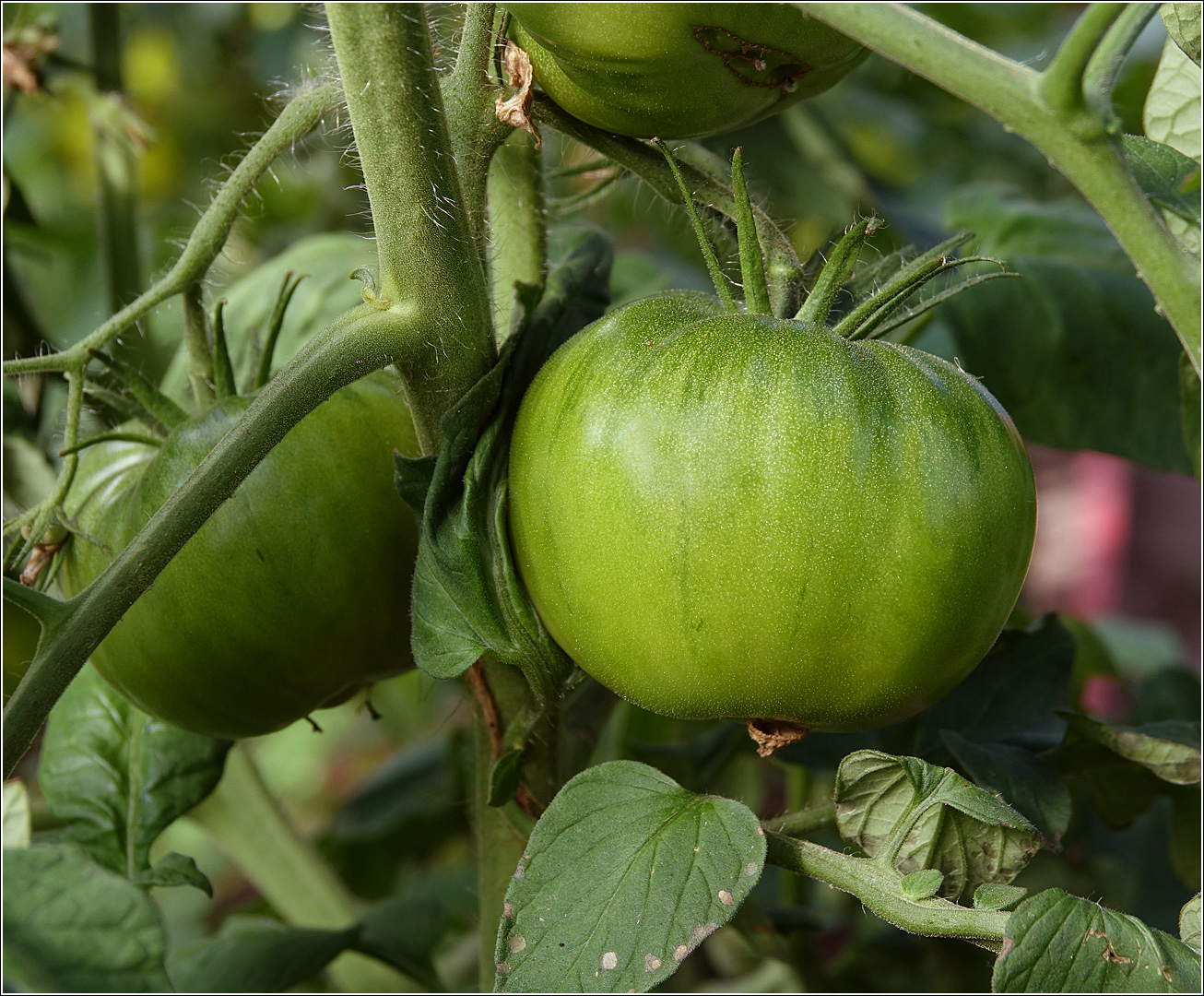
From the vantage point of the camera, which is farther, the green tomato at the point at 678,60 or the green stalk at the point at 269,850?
the green stalk at the point at 269,850

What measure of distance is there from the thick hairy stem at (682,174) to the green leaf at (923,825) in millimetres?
182

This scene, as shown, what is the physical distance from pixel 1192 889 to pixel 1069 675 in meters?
0.19

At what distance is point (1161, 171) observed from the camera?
0.45m

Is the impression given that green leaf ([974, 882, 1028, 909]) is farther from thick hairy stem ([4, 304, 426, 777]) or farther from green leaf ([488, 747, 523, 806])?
thick hairy stem ([4, 304, 426, 777])

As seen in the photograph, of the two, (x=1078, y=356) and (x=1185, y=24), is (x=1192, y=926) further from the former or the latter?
(x=1078, y=356)

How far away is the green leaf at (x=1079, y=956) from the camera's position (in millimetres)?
360

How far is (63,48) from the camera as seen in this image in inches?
47.2

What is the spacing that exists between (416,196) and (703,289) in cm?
64

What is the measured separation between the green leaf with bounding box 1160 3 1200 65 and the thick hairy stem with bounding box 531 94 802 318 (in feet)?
0.55

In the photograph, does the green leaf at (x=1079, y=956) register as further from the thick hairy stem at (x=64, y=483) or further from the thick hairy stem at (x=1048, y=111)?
the thick hairy stem at (x=64, y=483)

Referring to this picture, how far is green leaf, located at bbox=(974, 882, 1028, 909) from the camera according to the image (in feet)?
1.26

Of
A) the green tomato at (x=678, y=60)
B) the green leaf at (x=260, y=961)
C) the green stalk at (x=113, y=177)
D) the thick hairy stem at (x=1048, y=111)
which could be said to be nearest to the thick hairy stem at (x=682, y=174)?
the green tomato at (x=678, y=60)

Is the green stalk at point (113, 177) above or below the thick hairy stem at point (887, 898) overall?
above

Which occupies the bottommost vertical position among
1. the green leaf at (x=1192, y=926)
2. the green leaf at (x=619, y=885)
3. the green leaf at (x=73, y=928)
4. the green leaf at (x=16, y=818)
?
the green leaf at (x=16, y=818)
